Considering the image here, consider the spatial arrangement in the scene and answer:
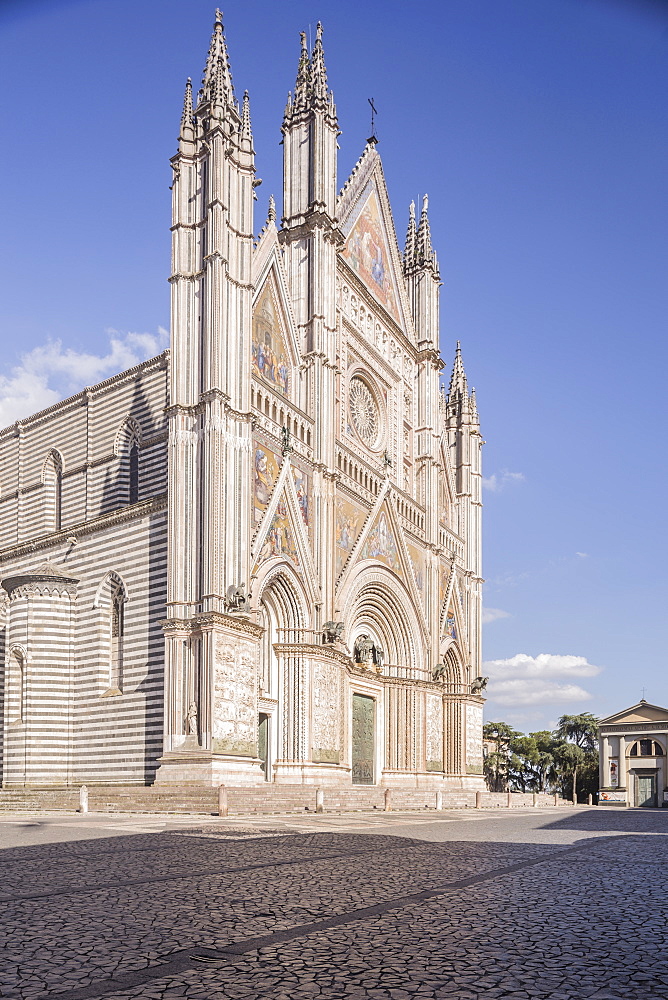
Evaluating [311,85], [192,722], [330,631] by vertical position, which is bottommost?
[192,722]

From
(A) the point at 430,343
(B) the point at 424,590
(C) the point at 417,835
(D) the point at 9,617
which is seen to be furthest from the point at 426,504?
(C) the point at 417,835

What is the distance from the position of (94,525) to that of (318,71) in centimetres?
1974

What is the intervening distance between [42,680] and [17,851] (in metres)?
19.3

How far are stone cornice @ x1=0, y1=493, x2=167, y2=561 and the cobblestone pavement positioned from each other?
16885mm

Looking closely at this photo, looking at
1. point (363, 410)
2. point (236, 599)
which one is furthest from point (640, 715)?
point (236, 599)

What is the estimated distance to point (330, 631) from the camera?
105 ft

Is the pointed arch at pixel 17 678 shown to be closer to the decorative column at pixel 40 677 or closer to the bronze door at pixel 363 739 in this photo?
the decorative column at pixel 40 677

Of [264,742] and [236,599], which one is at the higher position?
[236,599]

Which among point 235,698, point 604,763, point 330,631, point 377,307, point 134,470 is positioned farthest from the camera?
point 604,763

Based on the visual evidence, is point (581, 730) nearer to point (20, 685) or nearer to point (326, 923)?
point (20, 685)

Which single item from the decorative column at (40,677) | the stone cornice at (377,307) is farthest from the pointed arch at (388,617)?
the stone cornice at (377,307)

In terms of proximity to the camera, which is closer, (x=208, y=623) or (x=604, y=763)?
(x=208, y=623)

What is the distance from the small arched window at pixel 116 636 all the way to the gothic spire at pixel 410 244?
23.7 m

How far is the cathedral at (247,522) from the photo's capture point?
2662 cm
